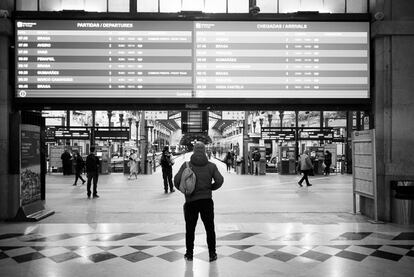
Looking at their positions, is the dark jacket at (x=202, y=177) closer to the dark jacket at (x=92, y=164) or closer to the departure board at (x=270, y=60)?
the departure board at (x=270, y=60)

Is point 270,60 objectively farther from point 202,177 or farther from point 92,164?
point 92,164

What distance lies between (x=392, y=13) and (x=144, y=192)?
10.00 m

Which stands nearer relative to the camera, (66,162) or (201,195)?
(201,195)

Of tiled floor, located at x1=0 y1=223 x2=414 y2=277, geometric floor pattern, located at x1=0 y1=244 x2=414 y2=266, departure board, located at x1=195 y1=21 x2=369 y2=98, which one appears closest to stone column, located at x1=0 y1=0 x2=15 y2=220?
tiled floor, located at x1=0 y1=223 x2=414 y2=277

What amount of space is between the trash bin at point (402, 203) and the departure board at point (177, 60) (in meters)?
2.35

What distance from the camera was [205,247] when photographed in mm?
6293

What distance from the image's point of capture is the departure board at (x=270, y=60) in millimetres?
8047

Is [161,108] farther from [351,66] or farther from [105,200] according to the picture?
[105,200]

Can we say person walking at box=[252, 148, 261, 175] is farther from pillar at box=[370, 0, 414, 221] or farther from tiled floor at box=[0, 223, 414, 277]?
tiled floor at box=[0, 223, 414, 277]

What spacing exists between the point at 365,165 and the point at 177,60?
4.90m

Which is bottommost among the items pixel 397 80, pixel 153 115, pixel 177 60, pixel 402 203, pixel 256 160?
pixel 402 203

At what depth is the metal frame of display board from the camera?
842 cm

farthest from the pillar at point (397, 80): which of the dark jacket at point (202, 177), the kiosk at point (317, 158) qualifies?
the kiosk at point (317, 158)

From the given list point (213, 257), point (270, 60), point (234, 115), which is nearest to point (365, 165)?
point (270, 60)
